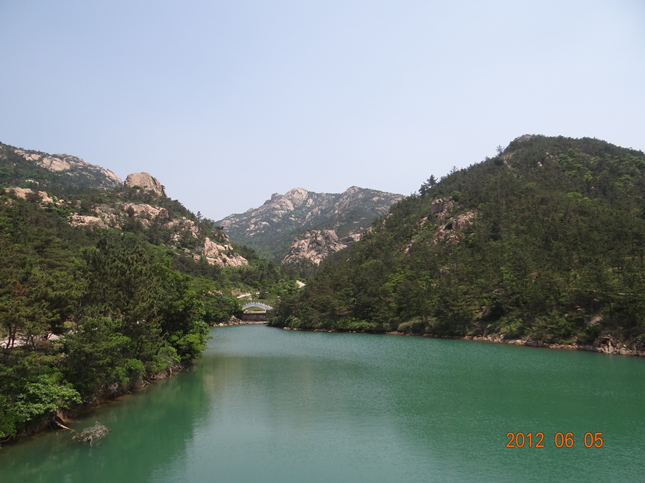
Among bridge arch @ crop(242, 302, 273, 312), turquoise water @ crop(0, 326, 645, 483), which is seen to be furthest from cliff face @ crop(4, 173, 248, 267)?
turquoise water @ crop(0, 326, 645, 483)

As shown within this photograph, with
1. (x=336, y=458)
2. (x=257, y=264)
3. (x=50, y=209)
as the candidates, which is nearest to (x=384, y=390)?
(x=336, y=458)

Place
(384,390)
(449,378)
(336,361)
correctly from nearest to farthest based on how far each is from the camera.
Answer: (384,390) → (449,378) → (336,361)

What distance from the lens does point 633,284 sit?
138 feet

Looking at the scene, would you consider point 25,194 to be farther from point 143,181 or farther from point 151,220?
point 143,181

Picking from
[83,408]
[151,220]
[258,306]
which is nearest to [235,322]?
[258,306]

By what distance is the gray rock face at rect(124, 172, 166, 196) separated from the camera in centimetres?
15450

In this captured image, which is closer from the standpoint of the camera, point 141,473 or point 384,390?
point 141,473

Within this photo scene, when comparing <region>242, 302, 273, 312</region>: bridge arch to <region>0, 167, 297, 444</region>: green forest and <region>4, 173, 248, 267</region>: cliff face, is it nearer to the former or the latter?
<region>4, 173, 248, 267</region>: cliff face

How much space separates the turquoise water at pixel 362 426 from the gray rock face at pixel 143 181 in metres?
136

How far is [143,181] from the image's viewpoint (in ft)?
516

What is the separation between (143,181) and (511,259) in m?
139

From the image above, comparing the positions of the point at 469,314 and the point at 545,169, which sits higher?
the point at 545,169

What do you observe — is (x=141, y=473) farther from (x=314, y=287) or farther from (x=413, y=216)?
(x=413, y=216)

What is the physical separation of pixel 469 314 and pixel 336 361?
2611 cm
